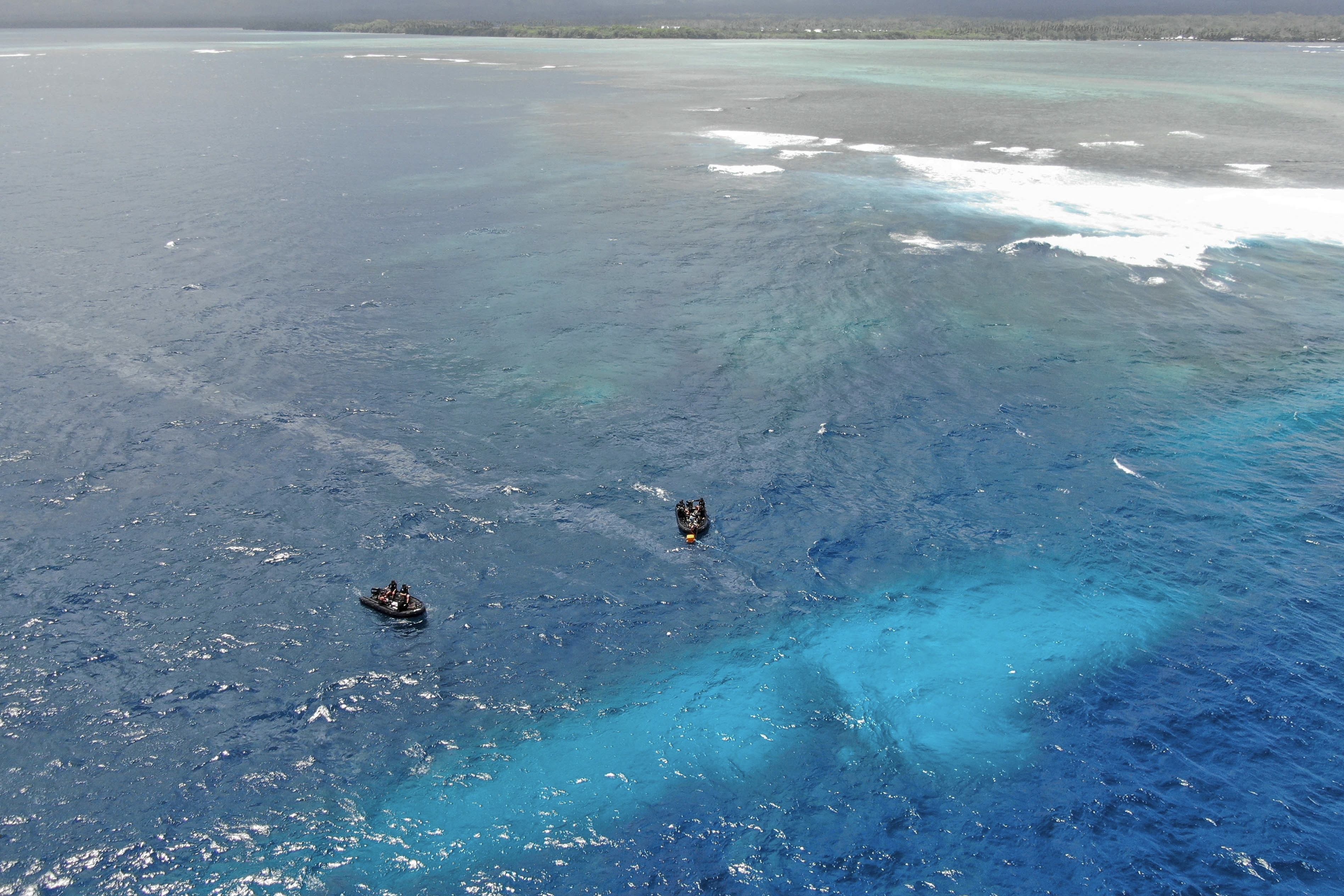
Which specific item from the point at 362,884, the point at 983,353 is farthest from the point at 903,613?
the point at 983,353

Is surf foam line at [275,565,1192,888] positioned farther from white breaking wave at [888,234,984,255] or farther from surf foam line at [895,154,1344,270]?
surf foam line at [895,154,1344,270]

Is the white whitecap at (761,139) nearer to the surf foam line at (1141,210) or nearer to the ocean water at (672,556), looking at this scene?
the surf foam line at (1141,210)

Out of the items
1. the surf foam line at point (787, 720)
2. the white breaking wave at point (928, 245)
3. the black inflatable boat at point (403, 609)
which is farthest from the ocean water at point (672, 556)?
the black inflatable boat at point (403, 609)

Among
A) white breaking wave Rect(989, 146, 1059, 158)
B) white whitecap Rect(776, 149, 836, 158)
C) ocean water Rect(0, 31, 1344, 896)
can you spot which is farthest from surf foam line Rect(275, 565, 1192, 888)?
white breaking wave Rect(989, 146, 1059, 158)

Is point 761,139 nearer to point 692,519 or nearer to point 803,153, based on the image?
point 803,153

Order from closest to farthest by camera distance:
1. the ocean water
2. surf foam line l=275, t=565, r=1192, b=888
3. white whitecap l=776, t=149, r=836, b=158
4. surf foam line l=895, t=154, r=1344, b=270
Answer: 1. the ocean water
2. surf foam line l=275, t=565, r=1192, b=888
3. surf foam line l=895, t=154, r=1344, b=270
4. white whitecap l=776, t=149, r=836, b=158

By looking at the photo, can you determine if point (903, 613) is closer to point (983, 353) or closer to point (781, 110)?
point (983, 353)
